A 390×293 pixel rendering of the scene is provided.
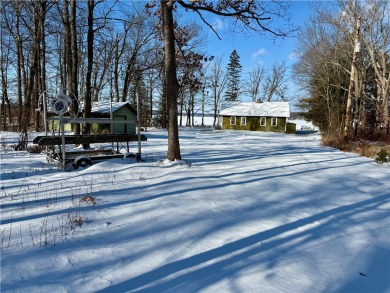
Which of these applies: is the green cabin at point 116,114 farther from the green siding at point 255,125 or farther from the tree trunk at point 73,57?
the green siding at point 255,125

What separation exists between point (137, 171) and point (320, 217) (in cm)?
402

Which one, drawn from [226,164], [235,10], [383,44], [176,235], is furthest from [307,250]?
[383,44]

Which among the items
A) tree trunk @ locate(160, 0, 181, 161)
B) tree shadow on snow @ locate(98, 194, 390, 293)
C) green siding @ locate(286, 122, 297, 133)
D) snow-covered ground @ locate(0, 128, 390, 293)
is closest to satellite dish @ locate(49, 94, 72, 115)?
snow-covered ground @ locate(0, 128, 390, 293)

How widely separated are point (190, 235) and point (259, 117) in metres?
35.5

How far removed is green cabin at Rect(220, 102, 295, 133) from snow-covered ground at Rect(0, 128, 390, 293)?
31.8 m

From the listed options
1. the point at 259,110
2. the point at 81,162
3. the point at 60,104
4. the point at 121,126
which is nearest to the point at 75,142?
the point at 81,162

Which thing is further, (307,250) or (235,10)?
(235,10)

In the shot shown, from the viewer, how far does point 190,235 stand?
324 centimetres

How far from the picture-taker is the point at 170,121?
754cm

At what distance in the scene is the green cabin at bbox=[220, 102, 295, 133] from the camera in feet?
120

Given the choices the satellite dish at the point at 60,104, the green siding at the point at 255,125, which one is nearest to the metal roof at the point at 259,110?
the green siding at the point at 255,125

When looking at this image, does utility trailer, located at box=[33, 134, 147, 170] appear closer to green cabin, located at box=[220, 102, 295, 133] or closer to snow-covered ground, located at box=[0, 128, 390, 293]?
snow-covered ground, located at box=[0, 128, 390, 293]

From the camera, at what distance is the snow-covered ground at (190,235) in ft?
7.98

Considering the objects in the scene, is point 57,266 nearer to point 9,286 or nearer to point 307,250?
point 9,286
